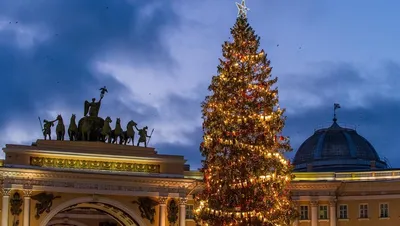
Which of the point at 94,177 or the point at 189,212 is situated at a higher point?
the point at 94,177

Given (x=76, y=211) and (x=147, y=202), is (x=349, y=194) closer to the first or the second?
(x=147, y=202)

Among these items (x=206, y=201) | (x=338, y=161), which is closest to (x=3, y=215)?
(x=206, y=201)

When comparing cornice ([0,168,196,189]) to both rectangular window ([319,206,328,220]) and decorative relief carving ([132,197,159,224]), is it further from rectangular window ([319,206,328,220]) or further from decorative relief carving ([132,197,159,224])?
rectangular window ([319,206,328,220])

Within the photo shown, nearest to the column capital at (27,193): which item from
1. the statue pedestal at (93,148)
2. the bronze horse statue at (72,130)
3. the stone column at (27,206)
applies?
the stone column at (27,206)

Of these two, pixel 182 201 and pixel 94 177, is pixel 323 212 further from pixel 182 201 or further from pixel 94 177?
pixel 94 177

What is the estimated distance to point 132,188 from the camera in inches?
1965

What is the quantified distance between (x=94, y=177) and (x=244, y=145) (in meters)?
16.4

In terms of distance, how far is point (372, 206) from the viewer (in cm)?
5184

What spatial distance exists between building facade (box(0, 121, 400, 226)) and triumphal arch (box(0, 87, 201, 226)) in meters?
0.06

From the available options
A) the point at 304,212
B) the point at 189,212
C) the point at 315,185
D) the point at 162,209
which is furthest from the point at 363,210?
the point at 162,209

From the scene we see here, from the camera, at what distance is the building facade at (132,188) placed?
157 feet

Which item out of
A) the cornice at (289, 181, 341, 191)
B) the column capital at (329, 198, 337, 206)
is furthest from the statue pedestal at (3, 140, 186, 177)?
the column capital at (329, 198, 337, 206)

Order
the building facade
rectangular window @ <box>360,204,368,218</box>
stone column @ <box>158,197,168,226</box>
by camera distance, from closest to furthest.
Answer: the building facade, stone column @ <box>158,197,168,226</box>, rectangular window @ <box>360,204,368,218</box>

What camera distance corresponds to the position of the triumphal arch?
47.4 metres
